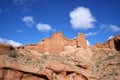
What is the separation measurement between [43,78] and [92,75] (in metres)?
9.41

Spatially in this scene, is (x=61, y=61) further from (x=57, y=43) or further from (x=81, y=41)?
(x=81, y=41)

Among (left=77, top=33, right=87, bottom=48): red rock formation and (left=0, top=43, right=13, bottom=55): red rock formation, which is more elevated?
(left=77, top=33, right=87, bottom=48): red rock formation

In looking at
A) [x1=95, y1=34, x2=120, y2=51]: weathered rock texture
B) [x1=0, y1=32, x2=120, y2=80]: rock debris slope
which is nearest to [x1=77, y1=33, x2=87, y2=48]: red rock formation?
[x1=0, y1=32, x2=120, y2=80]: rock debris slope

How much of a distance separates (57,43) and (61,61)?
37.7 ft

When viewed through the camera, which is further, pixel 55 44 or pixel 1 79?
pixel 55 44

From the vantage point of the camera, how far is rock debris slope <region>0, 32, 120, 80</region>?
33.4 m

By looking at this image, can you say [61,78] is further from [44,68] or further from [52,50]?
[52,50]

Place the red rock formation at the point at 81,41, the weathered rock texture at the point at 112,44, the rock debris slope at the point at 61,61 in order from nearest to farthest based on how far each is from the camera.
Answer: the rock debris slope at the point at 61,61, the red rock formation at the point at 81,41, the weathered rock texture at the point at 112,44

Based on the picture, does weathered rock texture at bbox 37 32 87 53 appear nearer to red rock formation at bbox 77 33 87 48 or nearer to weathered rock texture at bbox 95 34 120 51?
red rock formation at bbox 77 33 87 48

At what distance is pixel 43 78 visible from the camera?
3378cm

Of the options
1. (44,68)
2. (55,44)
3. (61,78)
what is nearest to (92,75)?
(61,78)

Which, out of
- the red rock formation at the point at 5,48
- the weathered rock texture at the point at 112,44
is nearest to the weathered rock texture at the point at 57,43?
the weathered rock texture at the point at 112,44

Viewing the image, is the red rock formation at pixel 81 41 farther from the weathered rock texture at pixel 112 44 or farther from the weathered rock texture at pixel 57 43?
the weathered rock texture at pixel 112 44

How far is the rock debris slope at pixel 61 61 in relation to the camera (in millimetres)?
33438
